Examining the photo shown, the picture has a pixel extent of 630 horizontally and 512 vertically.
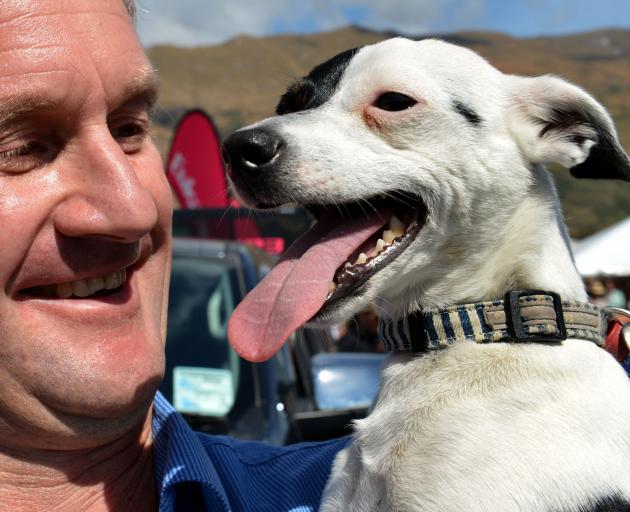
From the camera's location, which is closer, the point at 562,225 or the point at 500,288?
the point at 500,288

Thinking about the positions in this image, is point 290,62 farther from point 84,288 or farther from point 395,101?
point 84,288

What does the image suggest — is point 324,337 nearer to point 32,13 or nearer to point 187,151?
point 32,13

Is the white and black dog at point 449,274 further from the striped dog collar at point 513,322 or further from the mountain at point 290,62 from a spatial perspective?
the mountain at point 290,62

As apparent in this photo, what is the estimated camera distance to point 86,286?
2.03 metres

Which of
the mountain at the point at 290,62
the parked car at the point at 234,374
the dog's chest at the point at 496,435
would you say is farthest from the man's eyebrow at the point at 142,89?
the mountain at the point at 290,62

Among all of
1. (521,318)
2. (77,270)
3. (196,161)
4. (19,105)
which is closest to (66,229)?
(77,270)

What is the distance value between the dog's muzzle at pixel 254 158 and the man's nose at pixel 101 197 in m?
0.54

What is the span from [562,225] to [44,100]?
1.65 meters

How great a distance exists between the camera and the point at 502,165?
253 cm

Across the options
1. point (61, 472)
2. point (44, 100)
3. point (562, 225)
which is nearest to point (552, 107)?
point (562, 225)

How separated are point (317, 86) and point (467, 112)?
566mm

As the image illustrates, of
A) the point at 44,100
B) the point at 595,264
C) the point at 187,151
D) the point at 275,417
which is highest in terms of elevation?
the point at 44,100

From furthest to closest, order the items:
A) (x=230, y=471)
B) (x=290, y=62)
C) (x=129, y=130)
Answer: (x=290, y=62) < (x=230, y=471) < (x=129, y=130)

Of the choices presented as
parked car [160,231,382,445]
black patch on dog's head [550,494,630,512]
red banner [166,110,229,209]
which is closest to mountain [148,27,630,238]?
red banner [166,110,229,209]
